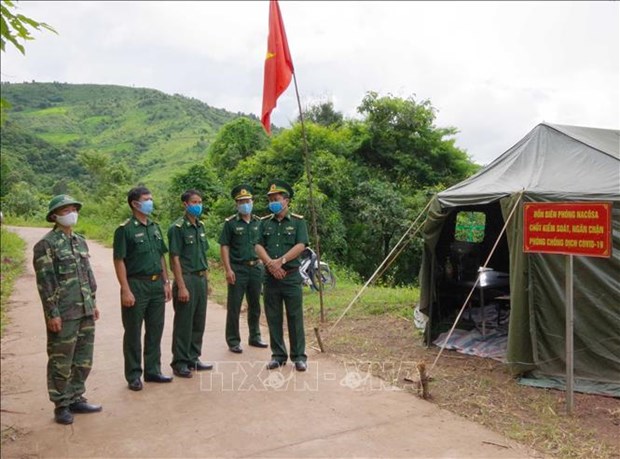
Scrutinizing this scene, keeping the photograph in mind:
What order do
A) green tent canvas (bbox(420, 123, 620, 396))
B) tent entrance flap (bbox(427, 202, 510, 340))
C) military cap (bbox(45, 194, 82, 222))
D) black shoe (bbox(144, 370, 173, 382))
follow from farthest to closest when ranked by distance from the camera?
tent entrance flap (bbox(427, 202, 510, 340)), green tent canvas (bbox(420, 123, 620, 396)), black shoe (bbox(144, 370, 173, 382)), military cap (bbox(45, 194, 82, 222))

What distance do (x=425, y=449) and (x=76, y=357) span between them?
2.62 m

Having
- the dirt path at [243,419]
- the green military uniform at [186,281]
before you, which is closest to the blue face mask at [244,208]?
the green military uniform at [186,281]

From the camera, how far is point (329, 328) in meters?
6.93

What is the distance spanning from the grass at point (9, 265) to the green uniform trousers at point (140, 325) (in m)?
3.20

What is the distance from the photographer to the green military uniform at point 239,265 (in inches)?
230

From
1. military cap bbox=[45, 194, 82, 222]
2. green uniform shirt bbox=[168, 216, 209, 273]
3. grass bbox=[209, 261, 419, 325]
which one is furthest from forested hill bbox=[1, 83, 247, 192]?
military cap bbox=[45, 194, 82, 222]

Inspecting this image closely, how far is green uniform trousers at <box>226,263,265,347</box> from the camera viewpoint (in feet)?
19.3

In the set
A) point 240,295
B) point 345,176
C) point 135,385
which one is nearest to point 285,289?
point 240,295

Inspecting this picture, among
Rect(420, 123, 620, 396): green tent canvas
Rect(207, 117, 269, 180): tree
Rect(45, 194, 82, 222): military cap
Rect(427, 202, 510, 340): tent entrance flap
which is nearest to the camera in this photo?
Rect(45, 194, 82, 222): military cap

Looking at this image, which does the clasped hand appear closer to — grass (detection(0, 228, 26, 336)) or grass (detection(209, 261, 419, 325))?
grass (detection(209, 261, 419, 325))

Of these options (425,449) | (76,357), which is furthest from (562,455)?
(76,357)

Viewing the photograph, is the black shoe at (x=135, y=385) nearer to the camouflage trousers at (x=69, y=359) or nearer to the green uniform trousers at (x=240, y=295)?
the camouflage trousers at (x=69, y=359)

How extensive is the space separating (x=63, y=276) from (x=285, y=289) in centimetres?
202

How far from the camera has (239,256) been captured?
5.90 meters
